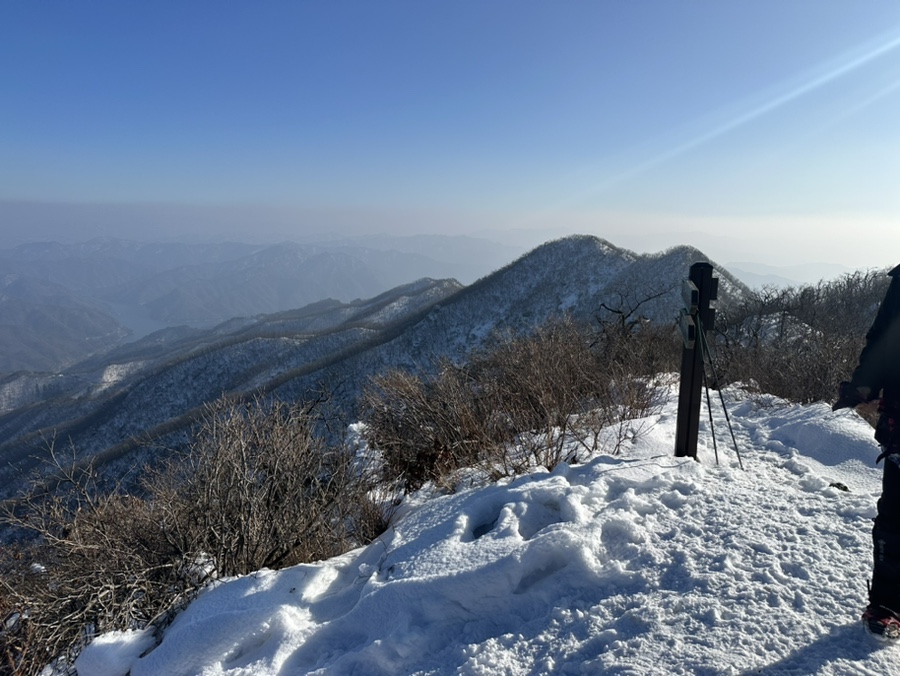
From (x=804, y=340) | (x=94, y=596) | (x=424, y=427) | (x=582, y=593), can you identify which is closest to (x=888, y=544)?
(x=582, y=593)

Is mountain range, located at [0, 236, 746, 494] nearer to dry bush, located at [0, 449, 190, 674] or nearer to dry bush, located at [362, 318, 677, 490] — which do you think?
dry bush, located at [362, 318, 677, 490]

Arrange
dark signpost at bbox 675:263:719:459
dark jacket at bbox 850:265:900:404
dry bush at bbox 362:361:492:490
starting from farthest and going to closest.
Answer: dry bush at bbox 362:361:492:490
dark signpost at bbox 675:263:719:459
dark jacket at bbox 850:265:900:404

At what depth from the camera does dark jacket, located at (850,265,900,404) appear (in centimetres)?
238

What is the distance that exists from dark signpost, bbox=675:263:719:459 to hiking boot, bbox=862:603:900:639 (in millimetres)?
2104

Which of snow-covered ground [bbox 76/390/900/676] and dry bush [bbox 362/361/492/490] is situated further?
dry bush [bbox 362/361/492/490]

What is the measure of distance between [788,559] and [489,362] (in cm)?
681

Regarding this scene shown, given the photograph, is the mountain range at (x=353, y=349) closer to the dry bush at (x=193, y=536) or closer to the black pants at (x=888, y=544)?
the dry bush at (x=193, y=536)

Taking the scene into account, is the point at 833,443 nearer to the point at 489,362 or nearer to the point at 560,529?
the point at 560,529

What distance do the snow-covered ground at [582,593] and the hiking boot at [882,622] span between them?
0.06 meters

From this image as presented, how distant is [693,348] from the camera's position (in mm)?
4410

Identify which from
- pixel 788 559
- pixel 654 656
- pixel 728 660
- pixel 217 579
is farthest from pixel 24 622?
pixel 788 559

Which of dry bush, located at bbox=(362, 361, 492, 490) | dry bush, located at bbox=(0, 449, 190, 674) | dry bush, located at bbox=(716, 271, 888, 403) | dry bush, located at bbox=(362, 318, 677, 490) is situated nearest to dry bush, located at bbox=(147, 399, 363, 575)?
dry bush, located at bbox=(0, 449, 190, 674)

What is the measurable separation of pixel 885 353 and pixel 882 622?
1293mm

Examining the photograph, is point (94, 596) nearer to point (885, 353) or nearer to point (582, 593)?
point (582, 593)
